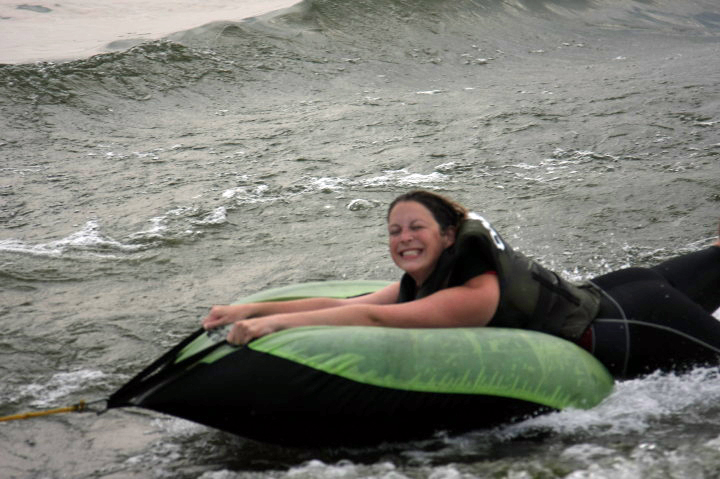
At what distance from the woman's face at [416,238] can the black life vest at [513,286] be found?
1.6 inches

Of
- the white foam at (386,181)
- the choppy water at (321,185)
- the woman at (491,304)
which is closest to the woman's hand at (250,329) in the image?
the woman at (491,304)

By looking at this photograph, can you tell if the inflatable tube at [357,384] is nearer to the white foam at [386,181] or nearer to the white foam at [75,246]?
the white foam at [75,246]

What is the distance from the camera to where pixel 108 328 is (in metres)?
4.36

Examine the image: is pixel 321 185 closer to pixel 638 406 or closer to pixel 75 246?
pixel 75 246

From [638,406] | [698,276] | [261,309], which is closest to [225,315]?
[261,309]

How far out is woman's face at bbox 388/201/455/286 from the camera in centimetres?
296

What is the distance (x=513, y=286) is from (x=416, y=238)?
0.39 meters

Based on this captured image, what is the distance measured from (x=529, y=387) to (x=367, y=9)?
1068 centimetres

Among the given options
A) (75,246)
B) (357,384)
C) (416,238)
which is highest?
(416,238)

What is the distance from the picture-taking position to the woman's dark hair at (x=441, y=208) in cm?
301

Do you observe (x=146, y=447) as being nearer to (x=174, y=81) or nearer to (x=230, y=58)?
(x=174, y=81)

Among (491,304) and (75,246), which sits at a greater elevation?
(491,304)

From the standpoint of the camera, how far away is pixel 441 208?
3.02 meters

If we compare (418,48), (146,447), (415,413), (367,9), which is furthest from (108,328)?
(367,9)
